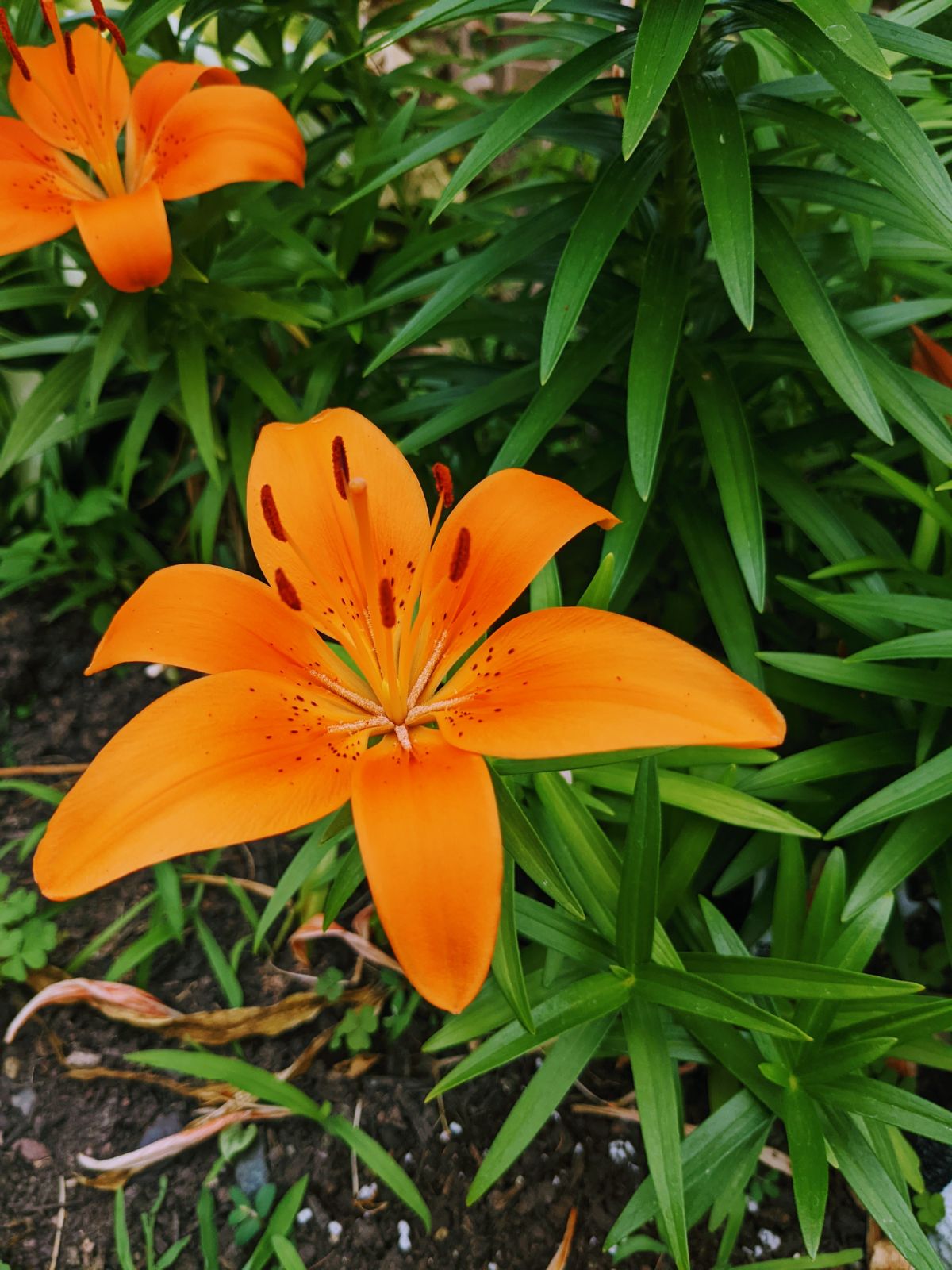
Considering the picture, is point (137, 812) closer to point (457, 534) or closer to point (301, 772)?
point (301, 772)

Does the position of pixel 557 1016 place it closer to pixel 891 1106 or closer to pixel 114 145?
pixel 891 1106

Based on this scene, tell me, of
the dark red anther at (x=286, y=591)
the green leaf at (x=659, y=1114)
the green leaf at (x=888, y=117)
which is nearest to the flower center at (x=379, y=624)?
the dark red anther at (x=286, y=591)

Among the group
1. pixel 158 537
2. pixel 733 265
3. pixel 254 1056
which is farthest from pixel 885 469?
pixel 158 537

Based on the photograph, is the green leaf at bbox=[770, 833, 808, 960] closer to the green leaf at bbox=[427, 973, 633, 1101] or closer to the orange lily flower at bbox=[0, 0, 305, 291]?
the green leaf at bbox=[427, 973, 633, 1101]

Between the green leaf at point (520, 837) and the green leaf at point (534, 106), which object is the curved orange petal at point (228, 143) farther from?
the green leaf at point (520, 837)

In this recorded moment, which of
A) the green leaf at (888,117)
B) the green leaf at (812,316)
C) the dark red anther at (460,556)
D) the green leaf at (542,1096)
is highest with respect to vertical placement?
the green leaf at (888,117)

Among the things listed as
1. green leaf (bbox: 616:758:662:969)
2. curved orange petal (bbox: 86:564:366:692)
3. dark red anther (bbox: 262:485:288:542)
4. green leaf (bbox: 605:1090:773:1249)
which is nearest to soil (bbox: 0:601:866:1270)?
green leaf (bbox: 605:1090:773:1249)

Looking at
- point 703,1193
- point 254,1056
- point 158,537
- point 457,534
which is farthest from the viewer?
point 158,537
